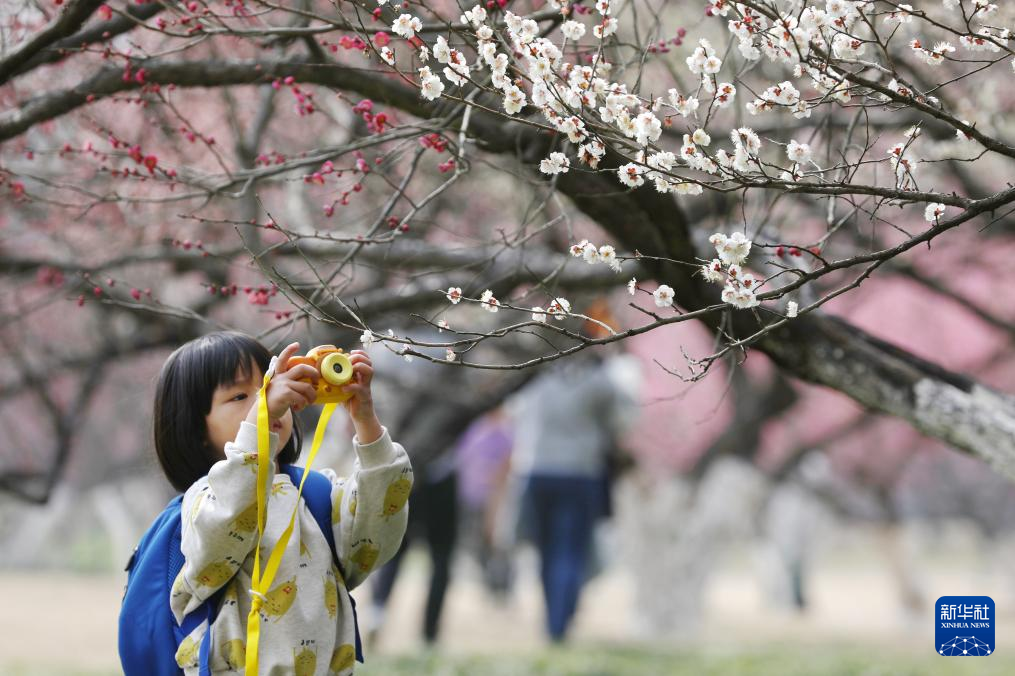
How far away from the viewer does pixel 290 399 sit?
2389 mm

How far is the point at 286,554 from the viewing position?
2566 mm

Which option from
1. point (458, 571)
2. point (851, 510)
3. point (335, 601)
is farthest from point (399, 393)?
point (458, 571)

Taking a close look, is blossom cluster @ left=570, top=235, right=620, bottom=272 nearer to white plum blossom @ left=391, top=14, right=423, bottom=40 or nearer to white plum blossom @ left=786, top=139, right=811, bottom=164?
white plum blossom @ left=786, top=139, right=811, bottom=164

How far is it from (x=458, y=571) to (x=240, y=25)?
1597 cm

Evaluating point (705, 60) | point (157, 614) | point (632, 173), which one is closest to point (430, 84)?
point (632, 173)

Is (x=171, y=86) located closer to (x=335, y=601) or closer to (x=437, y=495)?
(x=335, y=601)

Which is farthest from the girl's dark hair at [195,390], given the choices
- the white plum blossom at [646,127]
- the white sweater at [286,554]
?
the white plum blossom at [646,127]

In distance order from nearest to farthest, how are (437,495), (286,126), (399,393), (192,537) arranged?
1. (192,537)
2. (286,126)
3. (399,393)
4. (437,495)

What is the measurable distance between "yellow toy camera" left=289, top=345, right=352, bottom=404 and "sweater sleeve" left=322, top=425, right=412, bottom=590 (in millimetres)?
169

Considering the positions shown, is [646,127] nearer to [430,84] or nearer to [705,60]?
[705,60]

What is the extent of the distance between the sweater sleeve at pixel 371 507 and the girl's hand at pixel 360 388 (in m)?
0.10

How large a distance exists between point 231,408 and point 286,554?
34 cm

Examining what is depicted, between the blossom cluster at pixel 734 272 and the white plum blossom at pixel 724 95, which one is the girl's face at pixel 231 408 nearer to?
the blossom cluster at pixel 734 272

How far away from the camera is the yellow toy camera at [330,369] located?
95.5 inches
